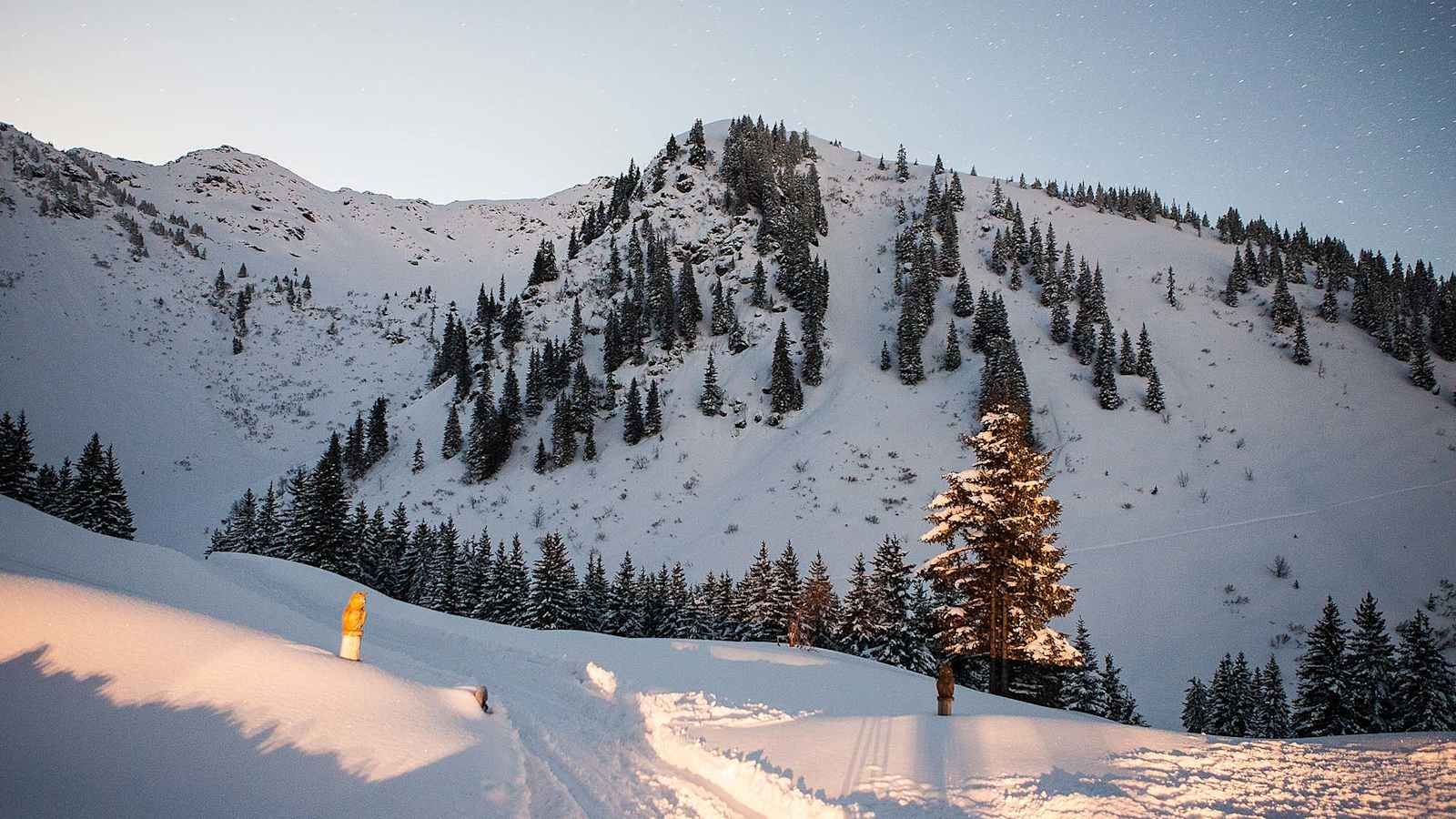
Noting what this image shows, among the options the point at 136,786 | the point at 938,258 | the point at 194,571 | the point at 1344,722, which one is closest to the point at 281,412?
the point at 194,571

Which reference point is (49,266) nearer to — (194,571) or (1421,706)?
(194,571)

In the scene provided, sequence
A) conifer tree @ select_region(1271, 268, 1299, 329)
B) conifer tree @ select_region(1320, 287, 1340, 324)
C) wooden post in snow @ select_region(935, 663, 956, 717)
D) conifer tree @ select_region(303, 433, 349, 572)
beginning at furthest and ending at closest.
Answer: conifer tree @ select_region(1320, 287, 1340, 324) → conifer tree @ select_region(1271, 268, 1299, 329) → conifer tree @ select_region(303, 433, 349, 572) → wooden post in snow @ select_region(935, 663, 956, 717)

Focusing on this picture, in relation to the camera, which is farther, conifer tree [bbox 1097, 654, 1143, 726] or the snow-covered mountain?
the snow-covered mountain

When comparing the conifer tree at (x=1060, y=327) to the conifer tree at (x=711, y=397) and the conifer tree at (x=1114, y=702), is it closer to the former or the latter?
the conifer tree at (x=711, y=397)

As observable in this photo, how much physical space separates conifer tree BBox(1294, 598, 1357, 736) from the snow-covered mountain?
7942 mm

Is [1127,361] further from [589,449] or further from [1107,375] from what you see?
[589,449]

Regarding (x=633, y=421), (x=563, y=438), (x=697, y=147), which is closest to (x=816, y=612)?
(x=633, y=421)

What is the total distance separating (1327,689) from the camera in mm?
20875

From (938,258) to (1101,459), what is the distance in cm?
3623

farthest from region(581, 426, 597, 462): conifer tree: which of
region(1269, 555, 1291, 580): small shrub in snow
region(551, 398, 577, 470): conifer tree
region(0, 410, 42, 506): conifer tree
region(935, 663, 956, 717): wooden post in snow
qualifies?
region(1269, 555, 1291, 580): small shrub in snow

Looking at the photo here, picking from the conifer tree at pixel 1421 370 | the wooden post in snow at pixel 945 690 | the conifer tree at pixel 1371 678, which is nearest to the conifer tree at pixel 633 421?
the conifer tree at pixel 1371 678

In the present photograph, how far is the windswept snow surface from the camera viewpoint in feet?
13.6

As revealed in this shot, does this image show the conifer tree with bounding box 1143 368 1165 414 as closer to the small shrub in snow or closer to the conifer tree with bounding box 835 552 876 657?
the small shrub in snow

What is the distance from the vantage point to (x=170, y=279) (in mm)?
97812
